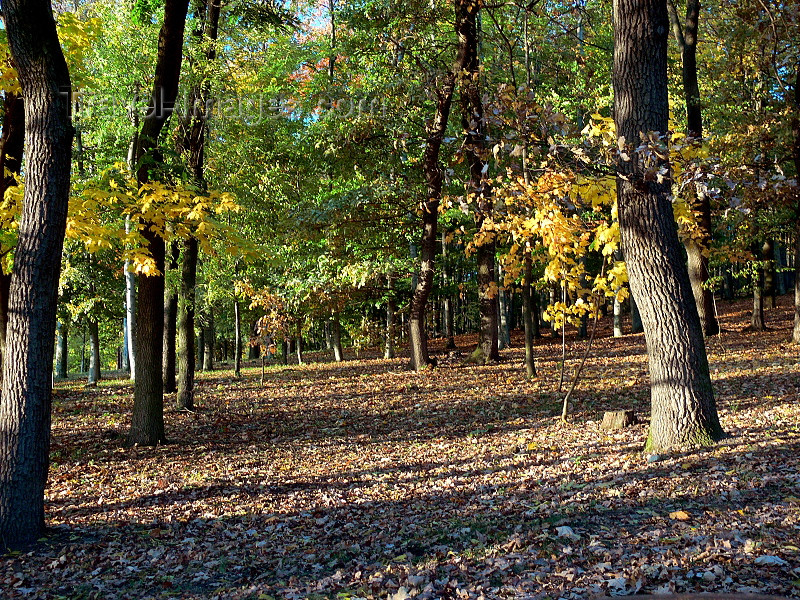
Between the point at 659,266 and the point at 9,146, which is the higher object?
the point at 9,146

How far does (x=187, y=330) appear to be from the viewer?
40.0ft

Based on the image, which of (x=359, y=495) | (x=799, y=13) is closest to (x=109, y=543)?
(x=359, y=495)

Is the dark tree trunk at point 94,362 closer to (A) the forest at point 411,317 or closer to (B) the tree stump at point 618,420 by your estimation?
(A) the forest at point 411,317

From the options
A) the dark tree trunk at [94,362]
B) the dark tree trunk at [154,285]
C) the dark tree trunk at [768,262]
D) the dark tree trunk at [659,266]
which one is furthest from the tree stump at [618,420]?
the dark tree trunk at [94,362]

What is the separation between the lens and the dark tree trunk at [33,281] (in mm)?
5125

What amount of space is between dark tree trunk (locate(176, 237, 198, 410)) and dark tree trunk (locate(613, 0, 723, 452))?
27.0ft

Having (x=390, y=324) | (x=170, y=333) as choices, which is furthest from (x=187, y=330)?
(x=390, y=324)

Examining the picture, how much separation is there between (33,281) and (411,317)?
10579 millimetres

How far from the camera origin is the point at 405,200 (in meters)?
14.6

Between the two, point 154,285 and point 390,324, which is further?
point 390,324

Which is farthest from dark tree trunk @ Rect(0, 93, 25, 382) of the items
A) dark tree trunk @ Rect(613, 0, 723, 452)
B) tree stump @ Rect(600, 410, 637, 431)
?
tree stump @ Rect(600, 410, 637, 431)

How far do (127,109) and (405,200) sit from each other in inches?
272

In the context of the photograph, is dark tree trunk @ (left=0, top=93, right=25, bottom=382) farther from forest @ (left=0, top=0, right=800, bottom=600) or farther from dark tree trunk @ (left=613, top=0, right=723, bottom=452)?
dark tree trunk @ (left=613, top=0, right=723, bottom=452)

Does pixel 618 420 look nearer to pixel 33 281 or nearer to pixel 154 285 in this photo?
pixel 154 285
